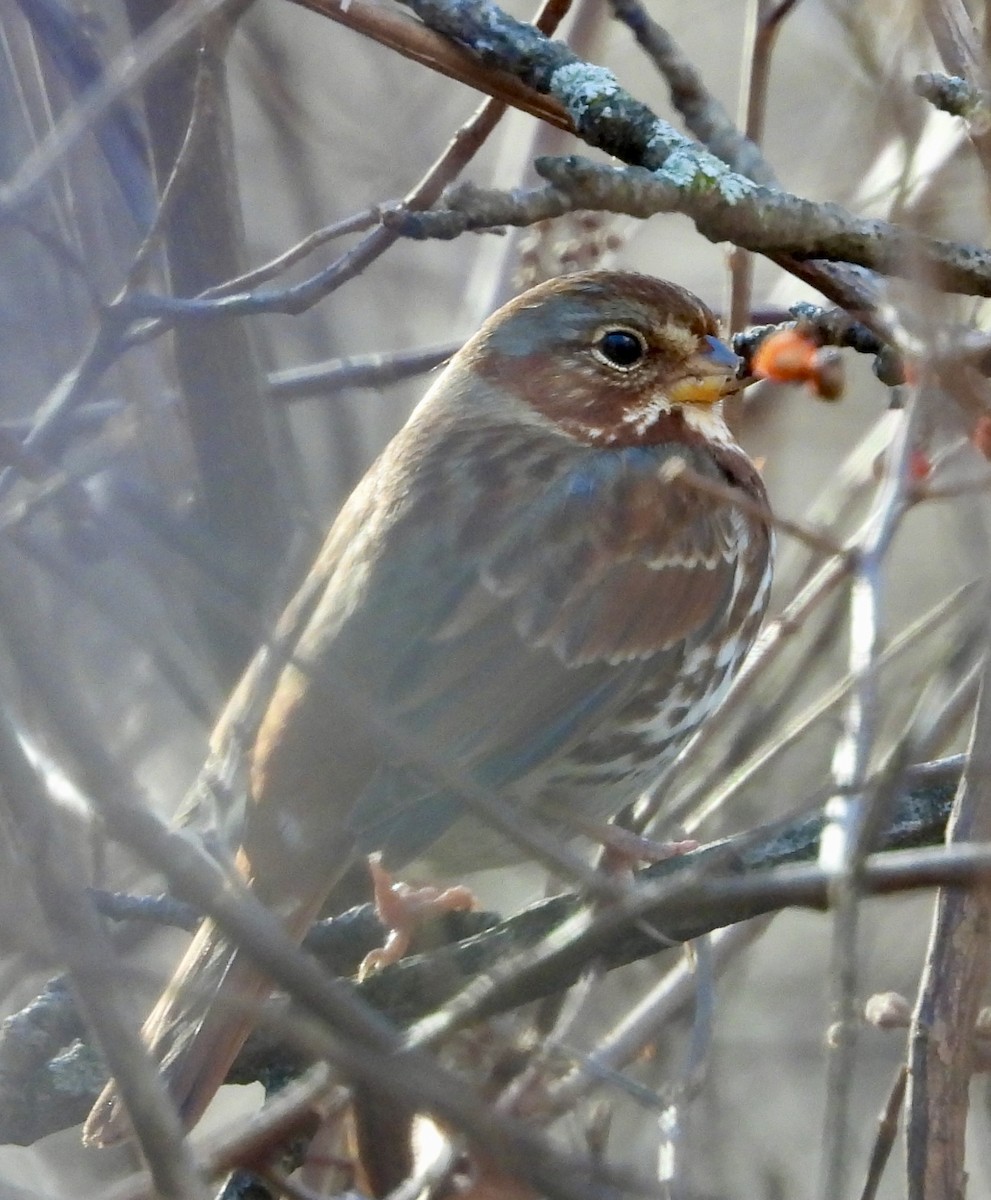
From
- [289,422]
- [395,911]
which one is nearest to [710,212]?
[395,911]

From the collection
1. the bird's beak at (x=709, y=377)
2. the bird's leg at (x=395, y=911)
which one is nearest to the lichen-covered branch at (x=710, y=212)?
the bird's beak at (x=709, y=377)

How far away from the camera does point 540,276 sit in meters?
4.94

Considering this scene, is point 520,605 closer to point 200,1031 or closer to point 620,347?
point 620,347

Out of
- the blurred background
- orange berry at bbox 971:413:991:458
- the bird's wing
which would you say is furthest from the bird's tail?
orange berry at bbox 971:413:991:458

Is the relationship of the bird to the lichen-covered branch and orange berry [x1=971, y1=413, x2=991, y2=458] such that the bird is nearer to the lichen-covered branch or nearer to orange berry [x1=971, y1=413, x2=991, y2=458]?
the lichen-covered branch

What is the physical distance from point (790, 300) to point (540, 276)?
91 cm

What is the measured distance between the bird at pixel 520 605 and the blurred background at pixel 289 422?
0.21 meters

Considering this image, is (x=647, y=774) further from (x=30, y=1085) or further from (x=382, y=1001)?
(x=30, y=1085)

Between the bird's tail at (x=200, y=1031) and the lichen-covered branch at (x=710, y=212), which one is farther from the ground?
the lichen-covered branch at (x=710, y=212)

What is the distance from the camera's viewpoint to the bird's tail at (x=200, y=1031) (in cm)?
352

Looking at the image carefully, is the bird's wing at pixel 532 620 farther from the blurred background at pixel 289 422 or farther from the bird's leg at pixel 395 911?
the blurred background at pixel 289 422

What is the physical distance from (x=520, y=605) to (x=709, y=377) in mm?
841

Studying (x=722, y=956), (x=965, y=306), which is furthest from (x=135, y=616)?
(x=965, y=306)

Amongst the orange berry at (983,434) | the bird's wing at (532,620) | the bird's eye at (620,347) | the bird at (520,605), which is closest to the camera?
the orange berry at (983,434)
